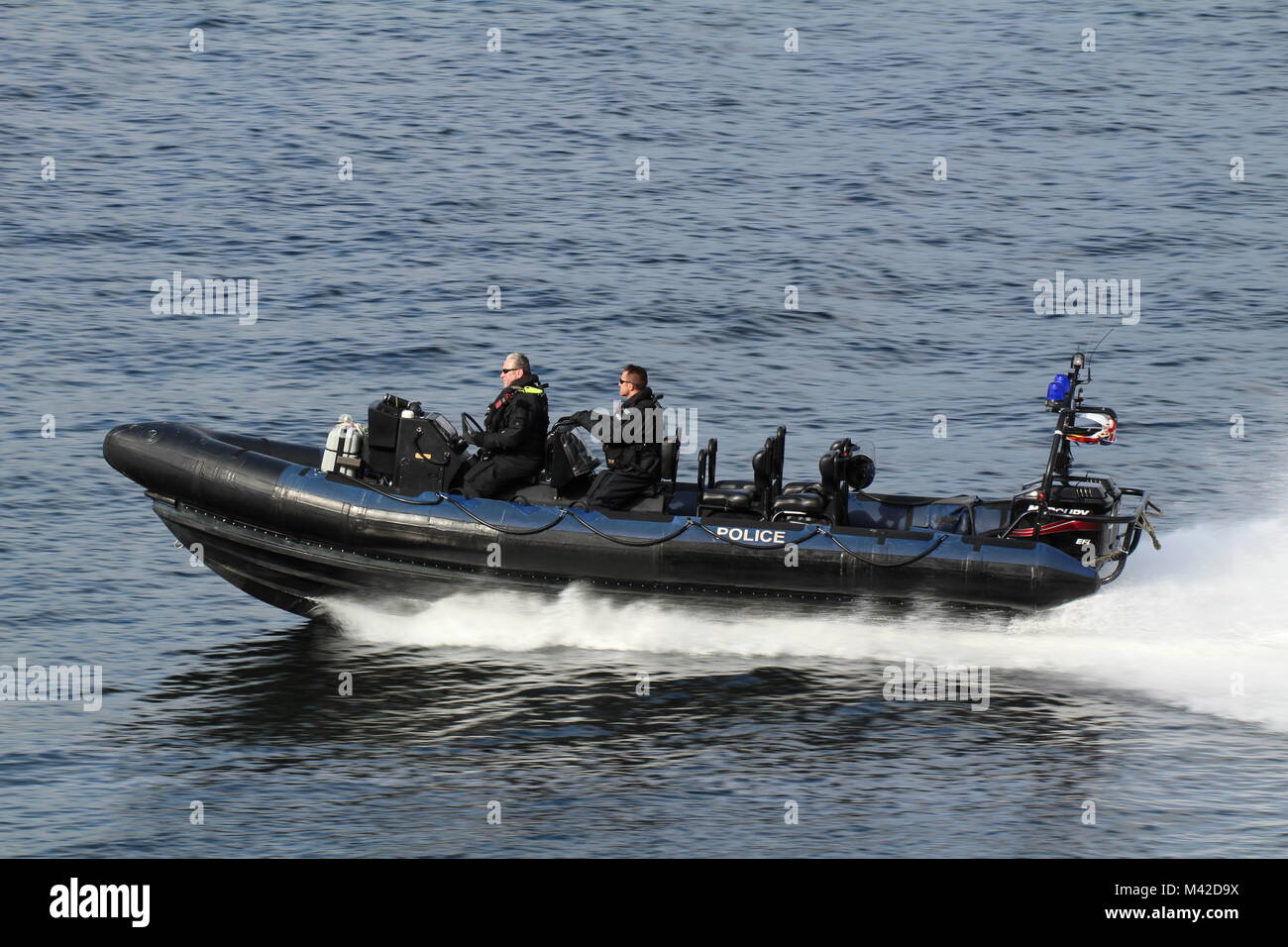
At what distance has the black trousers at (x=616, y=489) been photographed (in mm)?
14156

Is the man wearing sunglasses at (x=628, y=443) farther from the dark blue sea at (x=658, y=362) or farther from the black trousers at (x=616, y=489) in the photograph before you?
the dark blue sea at (x=658, y=362)

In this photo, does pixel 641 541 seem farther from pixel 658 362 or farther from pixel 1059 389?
pixel 658 362

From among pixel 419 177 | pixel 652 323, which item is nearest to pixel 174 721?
pixel 652 323

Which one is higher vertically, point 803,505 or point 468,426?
point 468,426

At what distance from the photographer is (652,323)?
23547mm

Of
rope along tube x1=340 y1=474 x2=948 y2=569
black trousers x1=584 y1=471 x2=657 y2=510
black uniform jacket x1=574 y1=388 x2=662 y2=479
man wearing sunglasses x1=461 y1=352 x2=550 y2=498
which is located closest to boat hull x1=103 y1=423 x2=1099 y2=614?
rope along tube x1=340 y1=474 x2=948 y2=569

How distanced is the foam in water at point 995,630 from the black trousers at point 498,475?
2.52 ft

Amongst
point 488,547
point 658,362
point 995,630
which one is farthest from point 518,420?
point 658,362

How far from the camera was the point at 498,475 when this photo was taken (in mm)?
14328

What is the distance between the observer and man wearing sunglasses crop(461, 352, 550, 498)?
14.1 m

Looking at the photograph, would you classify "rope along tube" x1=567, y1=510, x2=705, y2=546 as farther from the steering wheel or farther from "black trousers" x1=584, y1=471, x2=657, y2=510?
the steering wheel

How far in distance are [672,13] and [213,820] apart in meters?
28.5

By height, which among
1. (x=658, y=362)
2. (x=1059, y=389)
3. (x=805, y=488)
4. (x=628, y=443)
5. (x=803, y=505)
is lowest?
(x=803, y=505)

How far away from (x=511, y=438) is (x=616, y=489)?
0.87m
